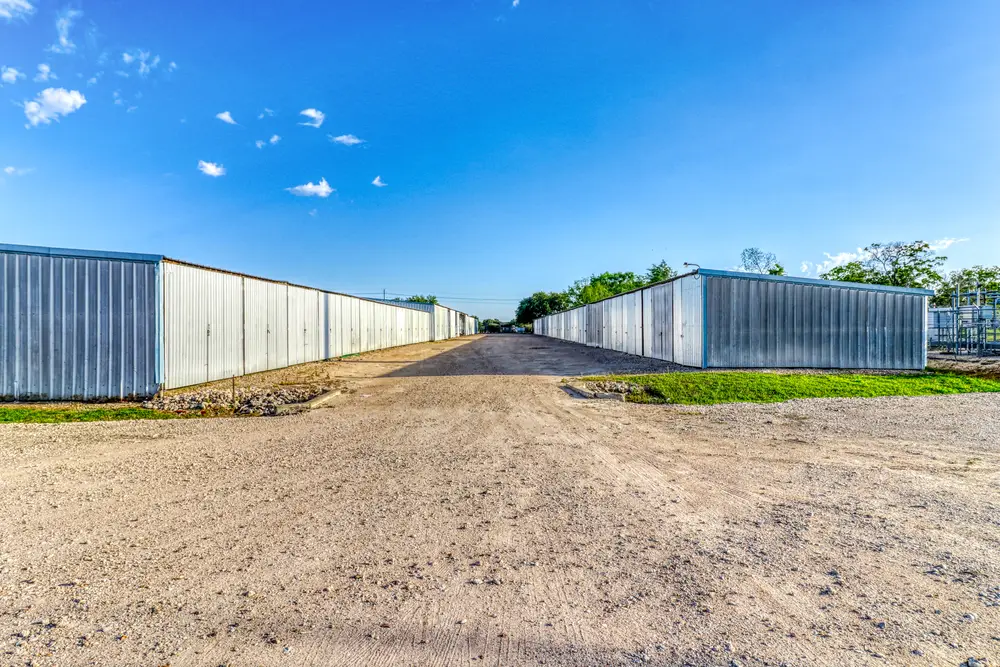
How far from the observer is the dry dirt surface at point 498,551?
2467 millimetres

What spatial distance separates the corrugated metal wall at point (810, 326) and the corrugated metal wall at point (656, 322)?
78 centimetres

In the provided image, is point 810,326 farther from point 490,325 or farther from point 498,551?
point 490,325

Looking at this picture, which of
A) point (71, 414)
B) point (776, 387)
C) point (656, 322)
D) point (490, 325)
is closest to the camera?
point (71, 414)

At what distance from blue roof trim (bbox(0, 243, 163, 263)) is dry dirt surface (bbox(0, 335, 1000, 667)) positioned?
19.1 ft

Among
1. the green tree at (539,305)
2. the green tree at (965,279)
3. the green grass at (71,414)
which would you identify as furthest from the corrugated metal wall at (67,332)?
the green tree at (539,305)

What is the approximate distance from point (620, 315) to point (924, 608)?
24.4 metres

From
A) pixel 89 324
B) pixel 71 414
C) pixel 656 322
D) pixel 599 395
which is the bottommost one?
pixel 71 414

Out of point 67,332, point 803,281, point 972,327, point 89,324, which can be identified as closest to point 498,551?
point 89,324

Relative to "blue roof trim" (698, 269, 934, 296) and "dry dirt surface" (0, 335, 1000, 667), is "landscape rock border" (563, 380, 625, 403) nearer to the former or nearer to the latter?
"dry dirt surface" (0, 335, 1000, 667)

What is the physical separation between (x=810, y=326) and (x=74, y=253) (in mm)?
22972

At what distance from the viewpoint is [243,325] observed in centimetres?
1572

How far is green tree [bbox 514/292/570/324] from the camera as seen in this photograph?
308 ft

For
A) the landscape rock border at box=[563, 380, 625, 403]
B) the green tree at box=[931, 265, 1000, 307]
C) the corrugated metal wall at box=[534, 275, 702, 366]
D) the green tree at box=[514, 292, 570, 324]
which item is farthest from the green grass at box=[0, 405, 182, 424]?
the green tree at box=[514, 292, 570, 324]

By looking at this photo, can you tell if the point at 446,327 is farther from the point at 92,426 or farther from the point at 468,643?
the point at 468,643
